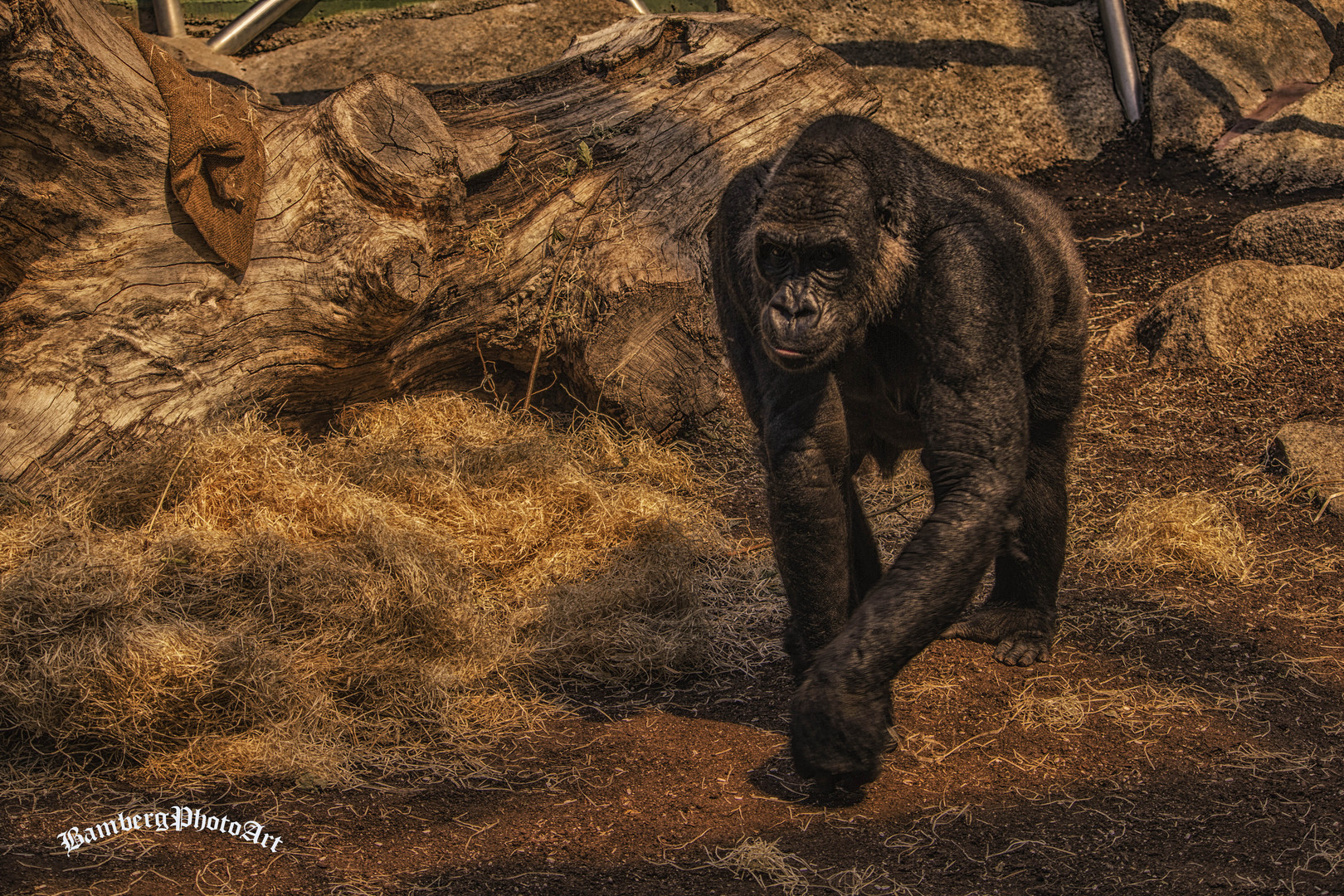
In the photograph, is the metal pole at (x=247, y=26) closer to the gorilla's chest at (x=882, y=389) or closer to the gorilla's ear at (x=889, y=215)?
the gorilla's chest at (x=882, y=389)

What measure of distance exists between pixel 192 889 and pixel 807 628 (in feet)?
6.06

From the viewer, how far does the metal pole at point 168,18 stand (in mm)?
9023

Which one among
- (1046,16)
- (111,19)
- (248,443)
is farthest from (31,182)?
(1046,16)

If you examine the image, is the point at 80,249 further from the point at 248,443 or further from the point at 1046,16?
the point at 1046,16

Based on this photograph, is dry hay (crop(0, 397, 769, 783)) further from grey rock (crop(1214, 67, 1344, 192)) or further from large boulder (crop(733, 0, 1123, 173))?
grey rock (crop(1214, 67, 1344, 192))

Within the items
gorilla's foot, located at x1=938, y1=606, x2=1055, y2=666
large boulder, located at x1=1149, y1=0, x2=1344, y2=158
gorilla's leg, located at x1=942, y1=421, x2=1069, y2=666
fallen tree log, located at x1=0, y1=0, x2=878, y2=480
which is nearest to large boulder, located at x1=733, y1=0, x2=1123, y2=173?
large boulder, located at x1=1149, y1=0, x2=1344, y2=158

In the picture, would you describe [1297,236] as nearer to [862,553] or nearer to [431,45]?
[862,553]

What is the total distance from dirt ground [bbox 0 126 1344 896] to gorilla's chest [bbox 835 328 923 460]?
890 mm

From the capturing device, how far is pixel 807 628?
3443 mm

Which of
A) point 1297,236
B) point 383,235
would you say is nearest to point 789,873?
point 383,235

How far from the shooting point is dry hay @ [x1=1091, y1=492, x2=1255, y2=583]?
4.89m

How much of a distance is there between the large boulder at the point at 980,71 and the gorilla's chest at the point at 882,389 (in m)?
5.82

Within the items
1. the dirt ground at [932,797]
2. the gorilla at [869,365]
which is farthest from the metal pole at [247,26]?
the dirt ground at [932,797]

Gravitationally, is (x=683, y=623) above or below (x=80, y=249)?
below
